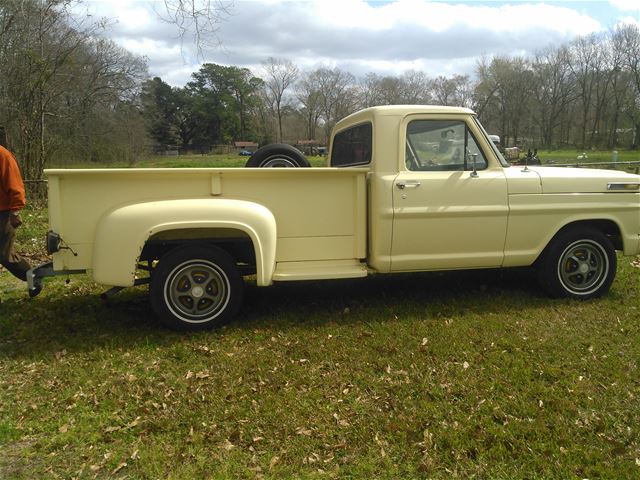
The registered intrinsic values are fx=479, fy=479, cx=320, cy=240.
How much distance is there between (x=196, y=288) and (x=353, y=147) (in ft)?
7.39

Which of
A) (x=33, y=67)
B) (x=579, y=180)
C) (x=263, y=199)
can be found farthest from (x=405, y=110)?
(x=33, y=67)

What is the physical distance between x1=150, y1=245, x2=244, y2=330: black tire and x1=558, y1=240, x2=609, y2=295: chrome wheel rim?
3.45 metres

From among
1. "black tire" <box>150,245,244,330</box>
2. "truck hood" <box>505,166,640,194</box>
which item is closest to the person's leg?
"black tire" <box>150,245,244,330</box>

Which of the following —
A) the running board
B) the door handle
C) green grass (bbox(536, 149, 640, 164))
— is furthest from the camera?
green grass (bbox(536, 149, 640, 164))

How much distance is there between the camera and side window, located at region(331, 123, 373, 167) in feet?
15.8

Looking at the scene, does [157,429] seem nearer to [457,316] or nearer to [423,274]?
[457,316]

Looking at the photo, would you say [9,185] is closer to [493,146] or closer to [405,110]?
[405,110]

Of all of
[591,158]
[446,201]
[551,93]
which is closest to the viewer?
[446,201]

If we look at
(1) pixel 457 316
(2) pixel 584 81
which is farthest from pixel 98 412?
(2) pixel 584 81

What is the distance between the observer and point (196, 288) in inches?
169

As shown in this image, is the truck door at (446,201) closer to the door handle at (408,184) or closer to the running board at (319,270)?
the door handle at (408,184)

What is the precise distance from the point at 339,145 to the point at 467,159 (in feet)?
5.13

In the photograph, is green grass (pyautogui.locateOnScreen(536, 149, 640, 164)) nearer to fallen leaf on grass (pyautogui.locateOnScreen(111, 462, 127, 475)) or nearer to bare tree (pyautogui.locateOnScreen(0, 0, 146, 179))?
bare tree (pyautogui.locateOnScreen(0, 0, 146, 179))

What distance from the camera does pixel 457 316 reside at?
185 inches
